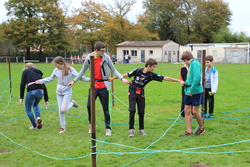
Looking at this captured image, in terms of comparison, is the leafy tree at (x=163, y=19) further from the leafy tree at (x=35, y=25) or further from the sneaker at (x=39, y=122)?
the sneaker at (x=39, y=122)

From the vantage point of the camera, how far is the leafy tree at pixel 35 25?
45719 mm

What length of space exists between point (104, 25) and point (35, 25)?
39.3 ft

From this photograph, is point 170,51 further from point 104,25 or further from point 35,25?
point 35,25

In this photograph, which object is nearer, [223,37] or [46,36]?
[46,36]

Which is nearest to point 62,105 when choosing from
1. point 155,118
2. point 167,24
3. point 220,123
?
point 155,118

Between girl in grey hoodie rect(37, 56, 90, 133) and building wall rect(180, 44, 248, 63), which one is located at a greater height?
building wall rect(180, 44, 248, 63)

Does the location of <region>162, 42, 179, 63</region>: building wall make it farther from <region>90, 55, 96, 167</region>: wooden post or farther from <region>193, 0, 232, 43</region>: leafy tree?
<region>90, 55, 96, 167</region>: wooden post

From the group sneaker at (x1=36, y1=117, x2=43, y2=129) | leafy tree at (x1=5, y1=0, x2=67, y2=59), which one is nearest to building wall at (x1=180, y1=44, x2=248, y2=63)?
leafy tree at (x1=5, y1=0, x2=67, y2=59)

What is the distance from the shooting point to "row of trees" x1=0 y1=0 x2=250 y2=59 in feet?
152

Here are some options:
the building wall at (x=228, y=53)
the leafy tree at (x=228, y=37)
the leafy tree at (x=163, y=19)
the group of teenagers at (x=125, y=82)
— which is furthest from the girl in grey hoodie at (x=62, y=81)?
the leafy tree at (x=163, y=19)

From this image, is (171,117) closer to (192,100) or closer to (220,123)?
(220,123)

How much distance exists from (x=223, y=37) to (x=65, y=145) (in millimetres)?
53839

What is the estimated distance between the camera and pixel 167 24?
62.9 metres

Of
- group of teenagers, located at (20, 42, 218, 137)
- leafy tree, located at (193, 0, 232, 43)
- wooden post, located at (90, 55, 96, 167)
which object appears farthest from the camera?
leafy tree, located at (193, 0, 232, 43)
